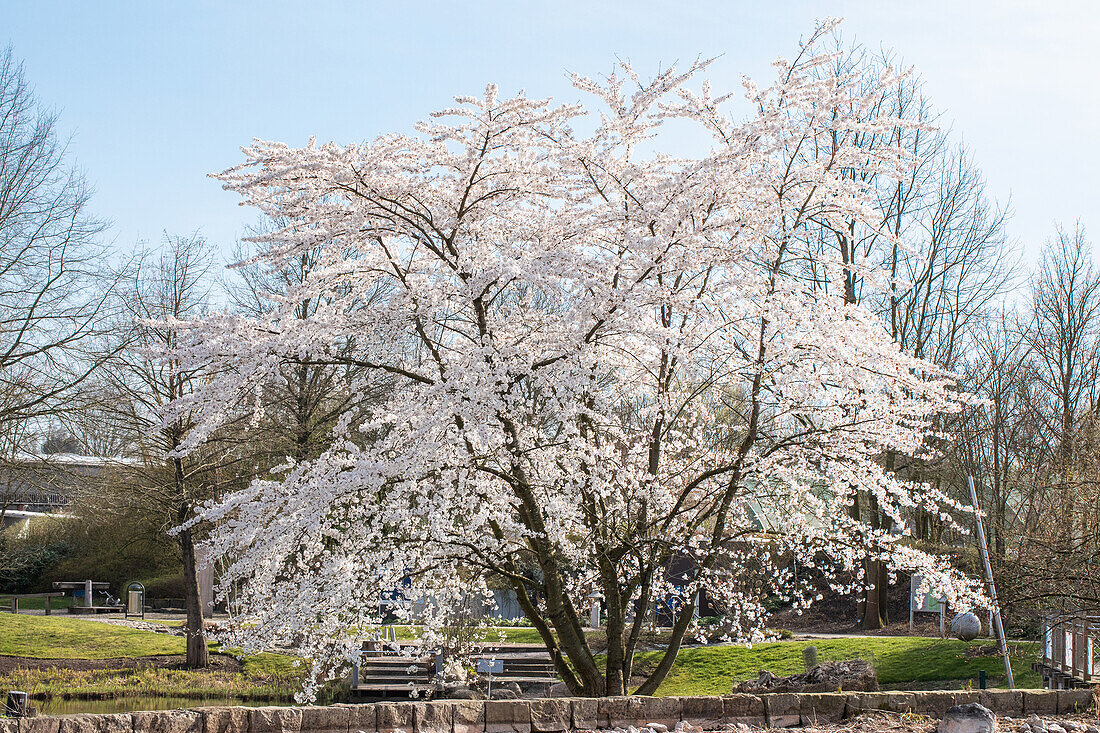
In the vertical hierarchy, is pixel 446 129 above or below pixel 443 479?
above

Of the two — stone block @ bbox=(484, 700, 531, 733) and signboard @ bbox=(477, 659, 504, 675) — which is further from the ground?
stone block @ bbox=(484, 700, 531, 733)

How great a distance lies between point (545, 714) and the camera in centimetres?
526

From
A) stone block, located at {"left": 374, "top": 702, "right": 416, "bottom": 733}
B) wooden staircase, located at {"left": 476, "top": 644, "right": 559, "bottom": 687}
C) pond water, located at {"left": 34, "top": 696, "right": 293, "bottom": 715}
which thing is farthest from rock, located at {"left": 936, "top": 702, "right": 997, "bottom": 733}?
pond water, located at {"left": 34, "top": 696, "right": 293, "bottom": 715}

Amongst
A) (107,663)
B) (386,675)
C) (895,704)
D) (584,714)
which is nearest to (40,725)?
(584,714)

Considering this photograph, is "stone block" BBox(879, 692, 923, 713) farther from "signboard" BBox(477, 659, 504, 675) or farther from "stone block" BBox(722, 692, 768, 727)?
"signboard" BBox(477, 659, 504, 675)

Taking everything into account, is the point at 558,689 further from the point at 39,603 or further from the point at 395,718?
the point at 39,603

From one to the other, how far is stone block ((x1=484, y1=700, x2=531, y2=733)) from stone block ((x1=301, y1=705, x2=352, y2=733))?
0.84 m

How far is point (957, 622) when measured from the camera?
12883 millimetres

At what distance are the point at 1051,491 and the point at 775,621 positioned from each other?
930cm

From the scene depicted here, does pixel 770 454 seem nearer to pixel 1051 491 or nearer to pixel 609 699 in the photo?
pixel 609 699

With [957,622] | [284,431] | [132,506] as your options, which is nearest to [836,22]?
[957,622]

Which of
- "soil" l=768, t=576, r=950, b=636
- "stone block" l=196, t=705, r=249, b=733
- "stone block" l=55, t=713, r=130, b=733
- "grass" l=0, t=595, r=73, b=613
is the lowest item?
"grass" l=0, t=595, r=73, b=613

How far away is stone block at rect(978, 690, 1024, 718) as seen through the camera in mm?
6211

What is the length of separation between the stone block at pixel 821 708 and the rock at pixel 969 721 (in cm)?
72
